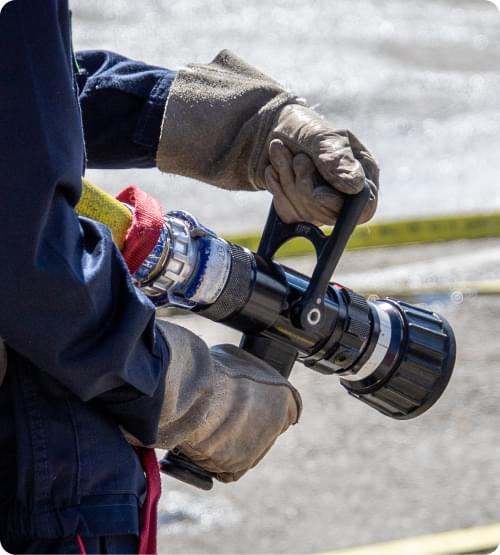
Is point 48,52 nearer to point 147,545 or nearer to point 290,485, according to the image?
point 147,545

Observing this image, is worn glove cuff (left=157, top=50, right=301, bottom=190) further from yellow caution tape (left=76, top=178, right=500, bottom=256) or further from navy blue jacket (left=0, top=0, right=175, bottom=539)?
yellow caution tape (left=76, top=178, right=500, bottom=256)

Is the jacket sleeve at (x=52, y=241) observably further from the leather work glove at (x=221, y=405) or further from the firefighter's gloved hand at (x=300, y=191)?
the firefighter's gloved hand at (x=300, y=191)

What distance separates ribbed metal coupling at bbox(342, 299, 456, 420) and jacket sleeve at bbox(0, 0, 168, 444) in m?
0.64

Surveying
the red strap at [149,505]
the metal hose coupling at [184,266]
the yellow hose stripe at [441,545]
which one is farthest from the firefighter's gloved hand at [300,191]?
the yellow hose stripe at [441,545]

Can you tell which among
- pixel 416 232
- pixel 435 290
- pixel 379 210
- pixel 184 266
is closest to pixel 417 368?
pixel 184 266

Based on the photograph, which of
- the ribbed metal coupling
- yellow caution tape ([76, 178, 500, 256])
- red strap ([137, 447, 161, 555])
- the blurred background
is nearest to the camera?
red strap ([137, 447, 161, 555])

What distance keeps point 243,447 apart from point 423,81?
8.54m

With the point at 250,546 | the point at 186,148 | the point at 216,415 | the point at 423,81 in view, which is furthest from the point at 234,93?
the point at 423,81

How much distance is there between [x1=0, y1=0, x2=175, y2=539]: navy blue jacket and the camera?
1578 millimetres

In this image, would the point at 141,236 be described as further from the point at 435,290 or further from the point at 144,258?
the point at 435,290

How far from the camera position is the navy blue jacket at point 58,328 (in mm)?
1578

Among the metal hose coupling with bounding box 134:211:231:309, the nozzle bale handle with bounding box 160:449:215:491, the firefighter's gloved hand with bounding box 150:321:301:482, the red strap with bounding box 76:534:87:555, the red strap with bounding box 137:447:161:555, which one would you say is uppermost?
the metal hose coupling with bounding box 134:211:231:309

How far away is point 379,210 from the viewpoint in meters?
7.17

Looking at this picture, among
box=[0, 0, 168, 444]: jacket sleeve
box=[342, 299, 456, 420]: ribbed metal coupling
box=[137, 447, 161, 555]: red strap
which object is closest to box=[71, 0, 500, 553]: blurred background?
box=[342, 299, 456, 420]: ribbed metal coupling
